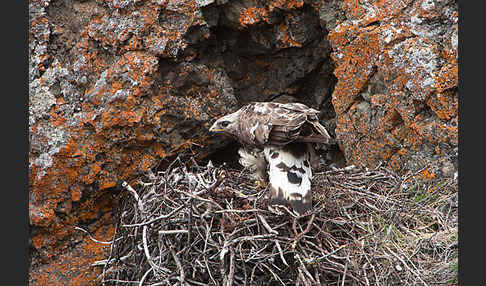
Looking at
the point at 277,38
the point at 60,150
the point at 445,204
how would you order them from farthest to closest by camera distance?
the point at 277,38
the point at 60,150
the point at 445,204

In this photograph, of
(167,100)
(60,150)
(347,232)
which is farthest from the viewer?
(167,100)

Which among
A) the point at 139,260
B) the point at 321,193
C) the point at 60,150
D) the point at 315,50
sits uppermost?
the point at 315,50

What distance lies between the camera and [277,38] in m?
4.50

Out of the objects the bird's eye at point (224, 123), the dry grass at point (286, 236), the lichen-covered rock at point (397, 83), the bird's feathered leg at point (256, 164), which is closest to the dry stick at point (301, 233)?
the dry grass at point (286, 236)

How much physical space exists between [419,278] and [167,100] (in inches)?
91.5

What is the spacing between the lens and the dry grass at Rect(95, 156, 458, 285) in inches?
122

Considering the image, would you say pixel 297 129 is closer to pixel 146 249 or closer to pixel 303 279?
pixel 303 279

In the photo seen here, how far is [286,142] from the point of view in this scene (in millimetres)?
3381

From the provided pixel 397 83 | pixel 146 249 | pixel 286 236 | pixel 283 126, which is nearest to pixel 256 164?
pixel 283 126

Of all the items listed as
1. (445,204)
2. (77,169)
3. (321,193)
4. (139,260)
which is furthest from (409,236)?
(77,169)

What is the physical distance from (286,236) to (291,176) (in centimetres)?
39

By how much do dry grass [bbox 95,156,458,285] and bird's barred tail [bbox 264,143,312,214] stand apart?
0.09 m

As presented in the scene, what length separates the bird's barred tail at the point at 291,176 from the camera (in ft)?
11.1

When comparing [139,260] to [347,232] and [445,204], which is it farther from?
[445,204]
